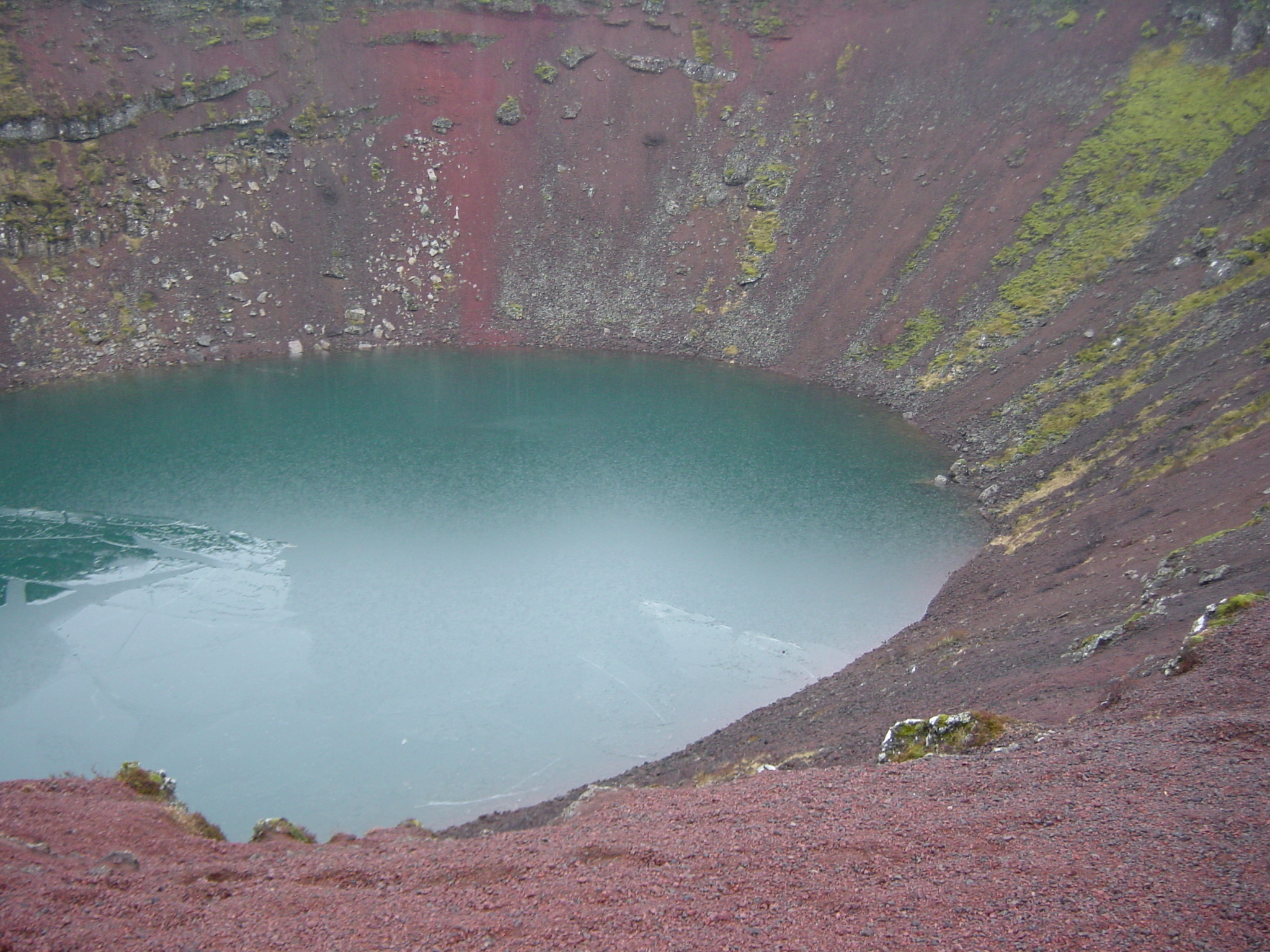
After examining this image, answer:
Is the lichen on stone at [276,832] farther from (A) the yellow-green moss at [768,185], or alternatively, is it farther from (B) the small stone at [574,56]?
(B) the small stone at [574,56]

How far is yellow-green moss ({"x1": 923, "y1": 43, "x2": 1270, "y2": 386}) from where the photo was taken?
4612 cm

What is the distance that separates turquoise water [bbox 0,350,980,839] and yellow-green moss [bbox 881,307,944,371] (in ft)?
12.3

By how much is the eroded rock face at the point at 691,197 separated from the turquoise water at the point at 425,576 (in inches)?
237

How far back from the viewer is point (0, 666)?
Answer: 2661cm

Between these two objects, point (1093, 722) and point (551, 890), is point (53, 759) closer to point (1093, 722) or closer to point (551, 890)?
point (551, 890)

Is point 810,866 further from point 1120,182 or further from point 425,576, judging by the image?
point 1120,182

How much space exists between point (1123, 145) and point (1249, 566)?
38.7m

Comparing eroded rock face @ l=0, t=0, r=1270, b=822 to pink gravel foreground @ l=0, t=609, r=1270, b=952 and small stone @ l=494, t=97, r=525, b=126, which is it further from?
pink gravel foreground @ l=0, t=609, r=1270, b=952

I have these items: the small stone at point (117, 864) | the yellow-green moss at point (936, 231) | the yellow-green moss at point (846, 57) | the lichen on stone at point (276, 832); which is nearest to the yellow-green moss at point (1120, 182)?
the yellow-green moss at point (936, 231)

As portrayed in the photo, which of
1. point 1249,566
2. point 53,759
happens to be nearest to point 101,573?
point 53,759

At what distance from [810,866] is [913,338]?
42446 mm

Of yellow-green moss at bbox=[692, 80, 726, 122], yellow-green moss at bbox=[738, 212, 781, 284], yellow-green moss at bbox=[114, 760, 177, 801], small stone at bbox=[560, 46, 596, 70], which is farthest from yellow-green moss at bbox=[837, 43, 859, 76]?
yellow-green moss at bbox=[114, 760, 177, 801]

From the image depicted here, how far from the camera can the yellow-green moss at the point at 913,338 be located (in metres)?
49.8

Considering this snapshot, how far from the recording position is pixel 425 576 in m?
31.8
